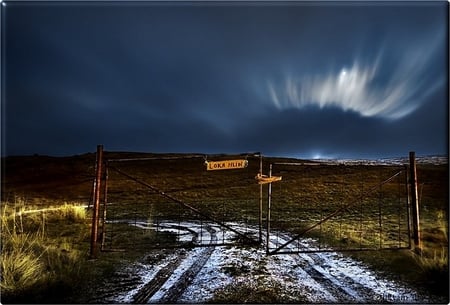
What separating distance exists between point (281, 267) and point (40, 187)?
21278 millimetres

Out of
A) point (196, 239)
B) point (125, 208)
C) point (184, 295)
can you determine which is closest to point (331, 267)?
point (184, 295)

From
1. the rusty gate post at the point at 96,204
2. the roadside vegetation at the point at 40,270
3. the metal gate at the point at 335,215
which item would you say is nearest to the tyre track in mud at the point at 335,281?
the metal gate at the point at 335,215

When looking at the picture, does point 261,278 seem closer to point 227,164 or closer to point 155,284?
point 155,284

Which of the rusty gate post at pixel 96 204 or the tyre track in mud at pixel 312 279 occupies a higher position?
the rusty gate post at pixel 96 204

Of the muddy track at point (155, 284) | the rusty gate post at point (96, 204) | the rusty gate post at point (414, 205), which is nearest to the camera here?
the muddy track at point (155, 284)

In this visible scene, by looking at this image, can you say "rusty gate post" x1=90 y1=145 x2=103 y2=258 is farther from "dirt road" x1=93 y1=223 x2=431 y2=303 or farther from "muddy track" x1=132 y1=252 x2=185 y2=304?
"muddy track" x1=132 y1=252 x2=185 y2=304

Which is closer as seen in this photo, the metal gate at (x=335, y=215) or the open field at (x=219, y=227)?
the open field at (x=219, y=227)

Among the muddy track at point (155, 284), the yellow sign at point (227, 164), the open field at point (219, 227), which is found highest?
the yellow sign at point (227, 164)

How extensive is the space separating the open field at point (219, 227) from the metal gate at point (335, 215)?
54mm

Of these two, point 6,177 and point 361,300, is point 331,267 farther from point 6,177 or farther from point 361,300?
point 6,177

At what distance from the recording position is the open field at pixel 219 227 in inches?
229

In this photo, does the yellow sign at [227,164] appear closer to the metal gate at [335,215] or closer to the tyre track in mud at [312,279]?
the metal gate at [335,215]

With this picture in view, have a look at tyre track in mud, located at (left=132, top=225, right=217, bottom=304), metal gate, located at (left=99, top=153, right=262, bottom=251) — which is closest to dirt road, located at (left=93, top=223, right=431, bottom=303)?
tyre track in mud, located at (left=132, top=225, right=217, bottom=304)

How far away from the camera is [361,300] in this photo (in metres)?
5.07
